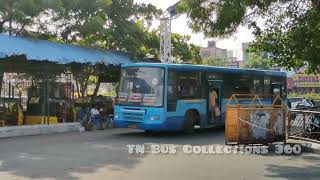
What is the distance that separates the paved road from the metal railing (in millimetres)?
788

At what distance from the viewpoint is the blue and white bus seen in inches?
693

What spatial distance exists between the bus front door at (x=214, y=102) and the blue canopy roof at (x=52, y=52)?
5.04 meters

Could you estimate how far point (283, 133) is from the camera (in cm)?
1441

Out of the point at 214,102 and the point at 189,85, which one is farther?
the point at 214,102

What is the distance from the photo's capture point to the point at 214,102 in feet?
65.4

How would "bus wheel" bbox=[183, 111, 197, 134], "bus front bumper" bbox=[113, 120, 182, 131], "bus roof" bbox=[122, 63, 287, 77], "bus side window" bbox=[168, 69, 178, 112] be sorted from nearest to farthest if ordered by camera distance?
"bus front bumper" bbox=[113, 120, 182, 131] → "bus side window" bbox=[168, 69, 178, 112] → "bus roof" bbox=[122, 63, 287, 77] → "bus wheel" bbox=[183, 111, 197, 134]

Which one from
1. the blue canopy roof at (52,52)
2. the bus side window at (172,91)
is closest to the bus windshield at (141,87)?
the bus side window at (172,91)

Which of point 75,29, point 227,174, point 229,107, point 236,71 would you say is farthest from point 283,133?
point 75,29

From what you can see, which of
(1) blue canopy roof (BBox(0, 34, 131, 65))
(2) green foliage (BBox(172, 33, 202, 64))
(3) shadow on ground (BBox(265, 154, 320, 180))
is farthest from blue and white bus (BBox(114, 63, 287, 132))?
(2) green foliage (BBox(172, 33, 202, 64))

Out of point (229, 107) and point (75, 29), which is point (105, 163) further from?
point (75, 29)

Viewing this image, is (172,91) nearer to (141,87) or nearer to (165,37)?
(141,87)

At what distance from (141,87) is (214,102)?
11.3ft

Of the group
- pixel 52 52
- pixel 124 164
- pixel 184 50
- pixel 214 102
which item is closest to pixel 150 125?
pixel 214 102

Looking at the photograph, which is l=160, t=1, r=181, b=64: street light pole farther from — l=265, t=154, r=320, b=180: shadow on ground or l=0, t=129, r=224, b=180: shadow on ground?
l=265, t=154, r=320, b=180: shadow on ground
